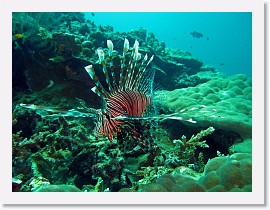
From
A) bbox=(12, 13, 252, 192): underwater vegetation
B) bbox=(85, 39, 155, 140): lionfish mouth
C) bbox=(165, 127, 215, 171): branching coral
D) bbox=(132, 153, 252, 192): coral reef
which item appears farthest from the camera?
bbox=(165, 127, 215, 171): branching coral

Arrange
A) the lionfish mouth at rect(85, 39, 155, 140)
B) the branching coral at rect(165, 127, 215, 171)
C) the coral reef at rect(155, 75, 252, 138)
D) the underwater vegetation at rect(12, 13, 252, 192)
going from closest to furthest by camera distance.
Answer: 1. the underwater vegetation at rect(12, 13, 252, 192)
2. the lionfish mouth at rect(85, 39, 155, 140)
3. the branching coral at rect(165, 127, 215, 171)
4. the coral reef at rect(155, 75, 252, 138)

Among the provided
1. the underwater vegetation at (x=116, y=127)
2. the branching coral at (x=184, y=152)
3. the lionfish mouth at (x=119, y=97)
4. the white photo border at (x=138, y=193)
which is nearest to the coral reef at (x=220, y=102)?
the underwater vegetation at (x=116, y=127)

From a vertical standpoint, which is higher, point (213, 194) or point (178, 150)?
point (178, 150)

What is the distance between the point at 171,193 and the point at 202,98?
10.2ft

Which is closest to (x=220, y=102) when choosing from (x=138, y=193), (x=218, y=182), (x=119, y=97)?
(x=119, y=97)

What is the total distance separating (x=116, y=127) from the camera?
2480mm

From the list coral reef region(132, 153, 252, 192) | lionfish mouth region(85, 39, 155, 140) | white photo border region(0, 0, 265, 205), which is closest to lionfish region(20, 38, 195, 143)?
lionfish mouth region(85, 39, 155, 140)

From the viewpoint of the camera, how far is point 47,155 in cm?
311

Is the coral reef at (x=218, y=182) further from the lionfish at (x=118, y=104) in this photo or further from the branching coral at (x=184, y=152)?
the branching coral at (x=184, y=152)

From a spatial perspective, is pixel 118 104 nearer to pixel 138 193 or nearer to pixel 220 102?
pixel 138 193

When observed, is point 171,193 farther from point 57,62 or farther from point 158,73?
point 158,73

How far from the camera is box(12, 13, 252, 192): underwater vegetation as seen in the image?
224cm

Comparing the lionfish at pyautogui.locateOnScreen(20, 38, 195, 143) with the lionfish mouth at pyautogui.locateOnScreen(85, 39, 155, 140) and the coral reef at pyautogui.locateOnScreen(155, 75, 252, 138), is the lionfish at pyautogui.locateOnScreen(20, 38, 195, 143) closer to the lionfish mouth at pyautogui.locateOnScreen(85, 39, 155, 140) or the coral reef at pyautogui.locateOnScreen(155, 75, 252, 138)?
the lionfish mouth at pyautogui.locateOnScreen(85, 39, 155, 140)
